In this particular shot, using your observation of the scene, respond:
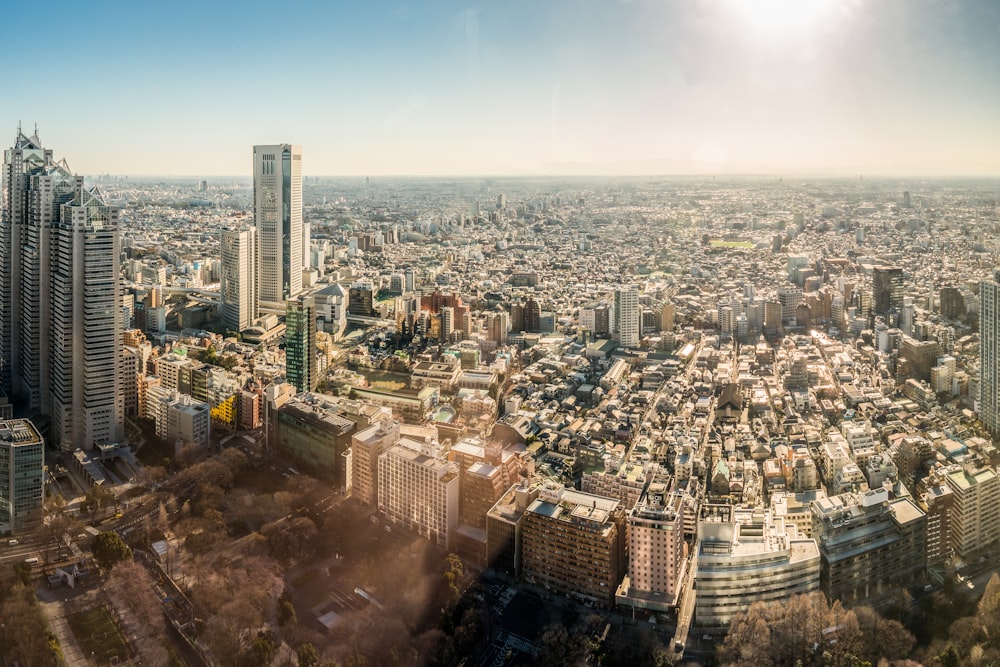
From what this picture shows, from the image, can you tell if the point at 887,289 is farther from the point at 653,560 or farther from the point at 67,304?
the point at 67,304

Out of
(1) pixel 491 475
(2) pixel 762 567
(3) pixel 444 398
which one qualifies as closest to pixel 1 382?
(3) pixel 444 398

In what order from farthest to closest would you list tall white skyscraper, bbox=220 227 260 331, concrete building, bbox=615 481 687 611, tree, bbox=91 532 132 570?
tall white skyscraper, bbox=220 227 260 331 < tree, bbox=91 532 132 570 < concrete building, bbox=615 481 687 611

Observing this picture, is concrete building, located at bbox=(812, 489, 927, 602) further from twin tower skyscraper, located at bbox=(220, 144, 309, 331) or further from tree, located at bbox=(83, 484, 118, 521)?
twin tower skyscraper, located at bbox=(220, 144, 309, 331)

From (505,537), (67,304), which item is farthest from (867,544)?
(67,304)

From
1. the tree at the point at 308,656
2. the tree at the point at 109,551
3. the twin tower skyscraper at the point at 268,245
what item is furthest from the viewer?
the twin tower skyscraper at the point at 268,245

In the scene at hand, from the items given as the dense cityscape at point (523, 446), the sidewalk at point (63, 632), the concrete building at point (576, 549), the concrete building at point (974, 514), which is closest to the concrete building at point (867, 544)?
the dense cityscape at point (523, 446)

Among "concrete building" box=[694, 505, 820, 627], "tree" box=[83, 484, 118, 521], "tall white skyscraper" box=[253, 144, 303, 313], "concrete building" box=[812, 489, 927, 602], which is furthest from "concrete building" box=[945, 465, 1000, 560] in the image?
"tall white skyscraper" box=[253, 144, 303, 313]

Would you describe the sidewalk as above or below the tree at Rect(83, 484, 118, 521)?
below

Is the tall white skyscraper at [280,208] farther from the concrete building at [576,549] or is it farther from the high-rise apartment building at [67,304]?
the concrete building at [576,549]
